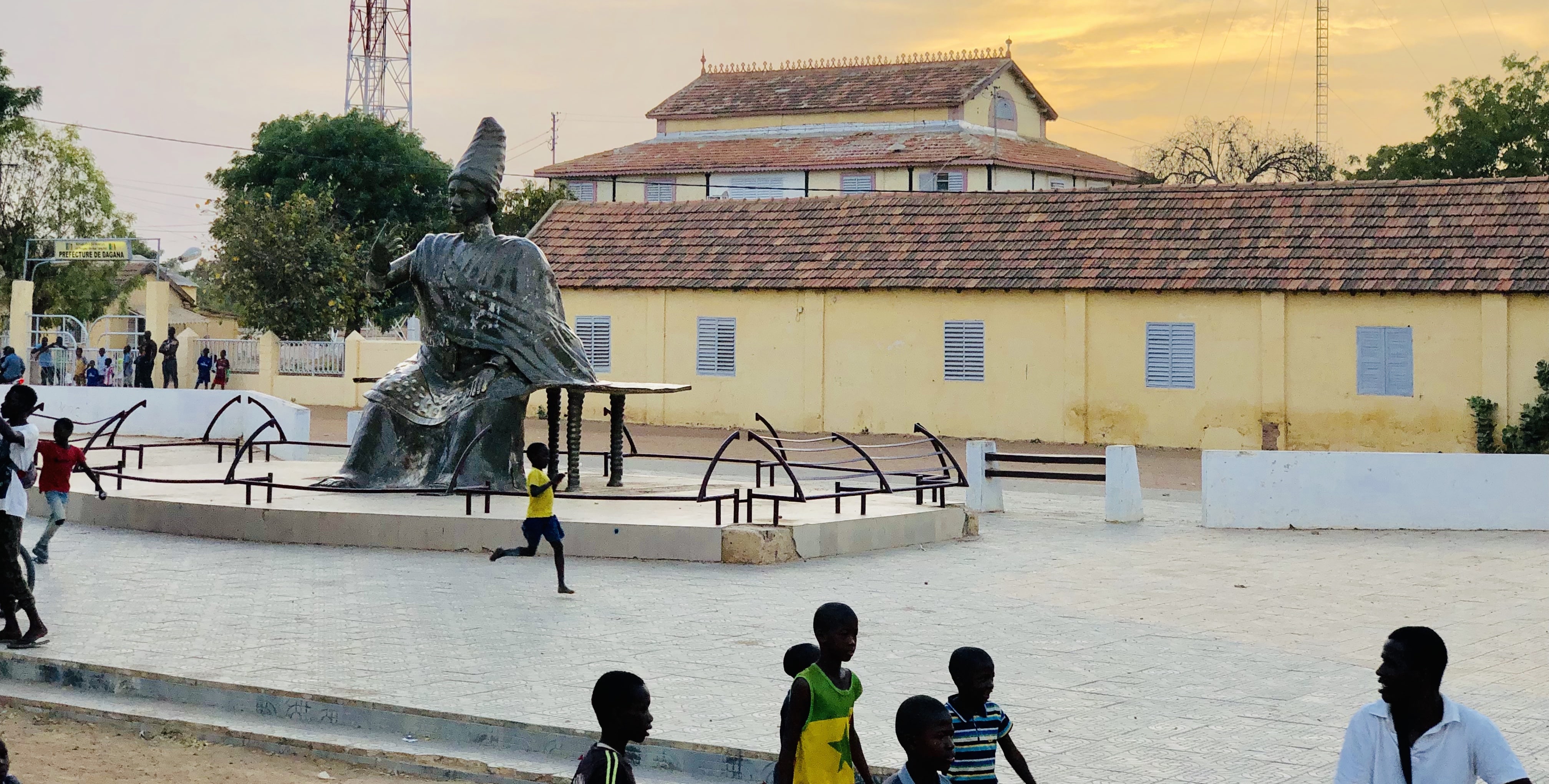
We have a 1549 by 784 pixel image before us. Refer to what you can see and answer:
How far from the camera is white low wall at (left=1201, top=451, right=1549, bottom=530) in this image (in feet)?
53.7

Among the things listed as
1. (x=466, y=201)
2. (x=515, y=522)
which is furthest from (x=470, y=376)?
(x=515, y=522)

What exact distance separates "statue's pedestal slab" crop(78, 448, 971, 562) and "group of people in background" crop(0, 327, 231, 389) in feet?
68.8

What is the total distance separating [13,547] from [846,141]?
133 feet

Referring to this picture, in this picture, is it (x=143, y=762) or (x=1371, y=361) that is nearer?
(x=143, y=762)

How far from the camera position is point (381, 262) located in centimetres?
1588

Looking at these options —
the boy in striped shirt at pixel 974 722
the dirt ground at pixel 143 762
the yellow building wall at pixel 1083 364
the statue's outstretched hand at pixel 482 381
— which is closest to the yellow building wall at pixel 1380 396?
the yellow building wall at pixel 1083 364

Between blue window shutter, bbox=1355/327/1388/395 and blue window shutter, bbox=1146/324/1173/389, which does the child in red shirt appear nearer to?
blue window shutter, bbox=1146/324/1173/389

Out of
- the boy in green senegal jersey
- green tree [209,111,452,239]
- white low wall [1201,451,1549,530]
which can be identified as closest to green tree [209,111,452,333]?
green tree [209,111,452,239]

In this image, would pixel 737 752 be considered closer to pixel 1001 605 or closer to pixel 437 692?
pixel 437 692

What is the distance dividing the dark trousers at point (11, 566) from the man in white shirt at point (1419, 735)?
298 inches

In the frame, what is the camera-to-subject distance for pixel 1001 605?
11.5 m

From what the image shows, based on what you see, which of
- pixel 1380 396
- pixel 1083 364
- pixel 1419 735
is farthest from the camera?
pixel 1083 364

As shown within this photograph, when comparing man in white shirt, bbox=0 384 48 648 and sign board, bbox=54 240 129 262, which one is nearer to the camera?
man in white shirt, bbox=0 384 48 648

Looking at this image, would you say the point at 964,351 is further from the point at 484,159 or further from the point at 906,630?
the point at 906,630
